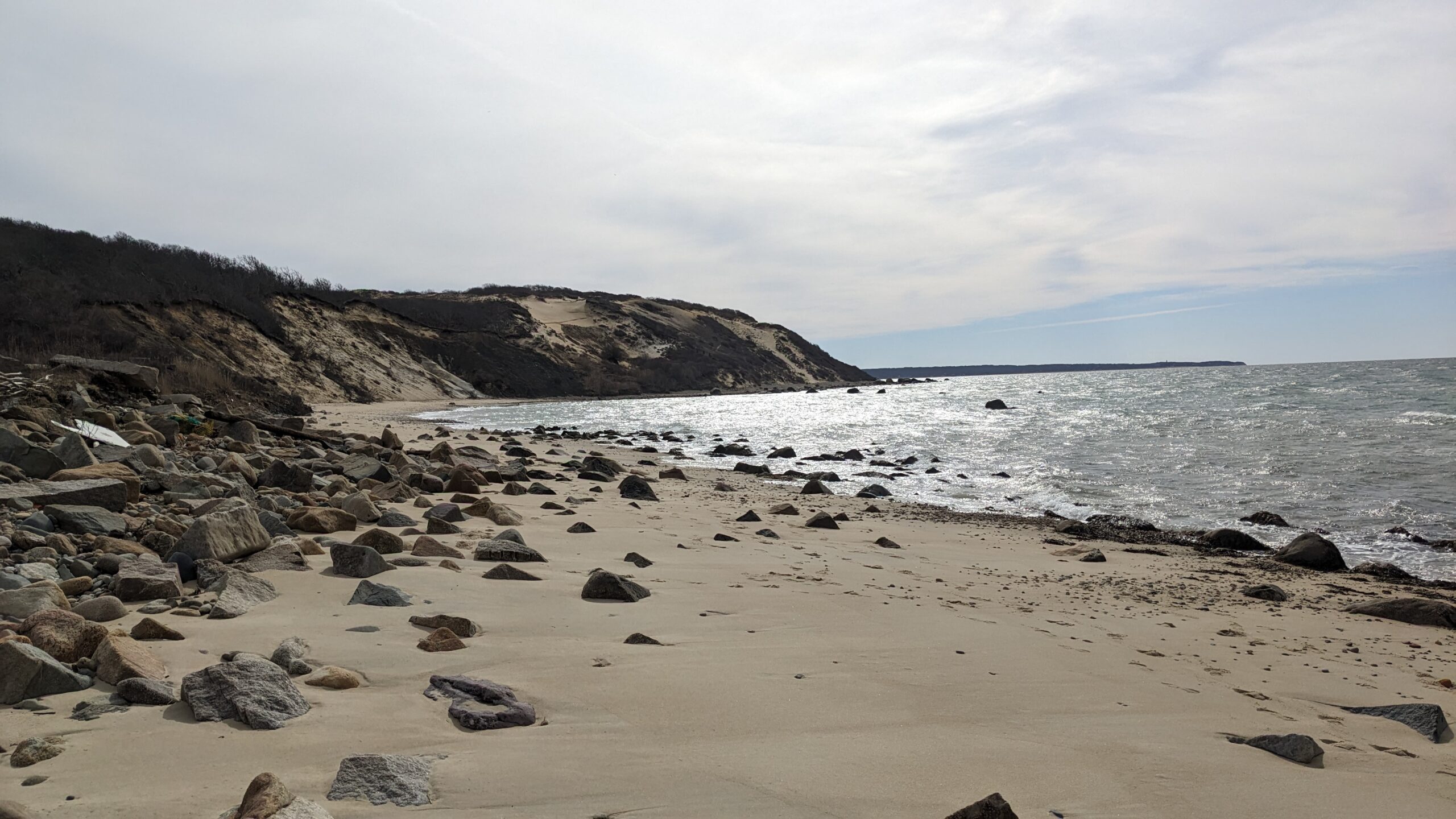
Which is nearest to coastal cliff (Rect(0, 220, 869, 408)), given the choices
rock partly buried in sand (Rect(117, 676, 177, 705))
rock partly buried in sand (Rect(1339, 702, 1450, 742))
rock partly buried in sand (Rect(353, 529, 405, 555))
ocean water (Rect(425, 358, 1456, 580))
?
ocean water (Rect(425, 358, 1456, 580))

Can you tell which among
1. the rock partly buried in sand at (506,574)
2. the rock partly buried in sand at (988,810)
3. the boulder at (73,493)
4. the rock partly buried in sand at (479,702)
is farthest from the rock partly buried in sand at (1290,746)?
the boulder at (73,493)

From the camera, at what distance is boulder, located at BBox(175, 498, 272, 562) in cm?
392

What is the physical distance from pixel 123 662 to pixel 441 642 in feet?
3.37

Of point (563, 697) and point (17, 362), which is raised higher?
point (17, 362)

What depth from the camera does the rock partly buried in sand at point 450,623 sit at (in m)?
3.41

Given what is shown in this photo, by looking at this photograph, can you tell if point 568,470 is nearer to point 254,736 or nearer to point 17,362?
point 17,362

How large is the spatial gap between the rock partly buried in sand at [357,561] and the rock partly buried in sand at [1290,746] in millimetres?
3907

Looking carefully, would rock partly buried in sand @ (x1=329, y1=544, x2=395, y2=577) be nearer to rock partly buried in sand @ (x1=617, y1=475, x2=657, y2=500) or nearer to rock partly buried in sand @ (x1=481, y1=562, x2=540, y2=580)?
rock partly buried in sand @ (x1=481, y1=562, x2=540, y2=580)

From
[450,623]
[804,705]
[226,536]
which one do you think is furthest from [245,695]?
[226,536]

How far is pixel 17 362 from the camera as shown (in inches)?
383

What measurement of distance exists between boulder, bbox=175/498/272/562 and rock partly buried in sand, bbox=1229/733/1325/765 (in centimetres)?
449

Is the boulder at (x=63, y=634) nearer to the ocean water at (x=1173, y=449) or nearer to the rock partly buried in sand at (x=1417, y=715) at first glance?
the rock partly buried in sand at (x=1417, y=715)

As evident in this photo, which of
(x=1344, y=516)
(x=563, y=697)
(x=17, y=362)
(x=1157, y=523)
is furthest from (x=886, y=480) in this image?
(x=17, y=362)

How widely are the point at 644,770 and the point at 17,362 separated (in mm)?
11289
